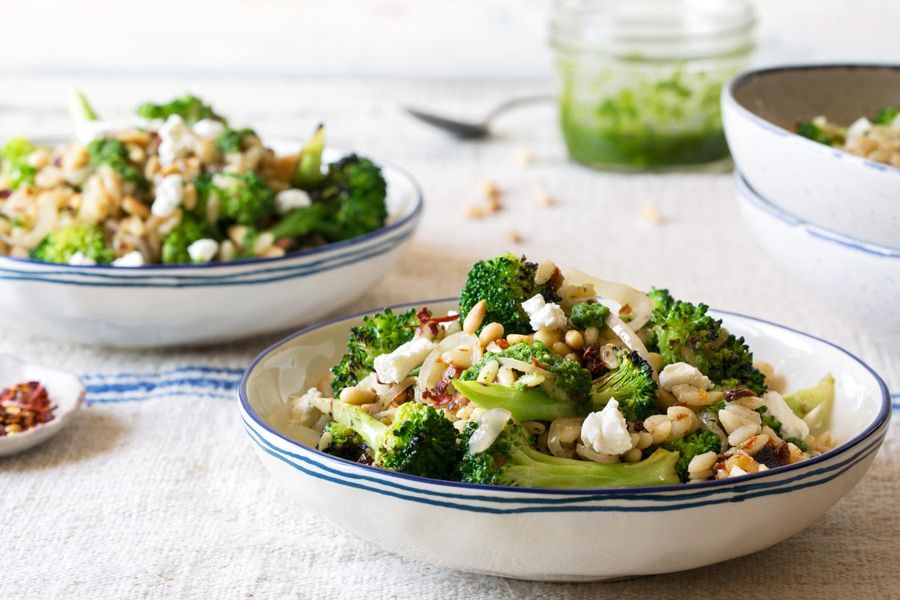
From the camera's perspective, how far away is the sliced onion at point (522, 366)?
5.29 feet

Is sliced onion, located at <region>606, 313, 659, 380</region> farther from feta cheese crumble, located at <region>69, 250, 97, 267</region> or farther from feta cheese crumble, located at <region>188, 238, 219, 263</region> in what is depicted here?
feta cheese crumble, located at <region>69, 250, 97, 267</region>

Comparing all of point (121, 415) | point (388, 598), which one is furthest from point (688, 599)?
point (121, 415)

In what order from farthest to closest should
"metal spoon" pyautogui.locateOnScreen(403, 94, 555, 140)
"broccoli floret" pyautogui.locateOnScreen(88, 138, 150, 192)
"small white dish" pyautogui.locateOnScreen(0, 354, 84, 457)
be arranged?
"metal spoon" pyautogui.locateOnScreen(403, 94, 555, 140)
"broccoli floret" pyautogui.locateOnScreen(88, 138, 150, 192)
"small white dish" pyautogui.locateOnScreen(0, 354, 84, 457)

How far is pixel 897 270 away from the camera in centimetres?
221

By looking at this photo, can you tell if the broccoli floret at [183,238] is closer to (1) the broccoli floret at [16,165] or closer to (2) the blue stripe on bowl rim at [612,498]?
(1) the broccoli floret at [16,165]

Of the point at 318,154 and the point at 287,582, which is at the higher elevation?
the point at 318,154

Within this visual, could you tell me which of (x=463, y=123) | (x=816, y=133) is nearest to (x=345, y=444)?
(x=816, y=133)

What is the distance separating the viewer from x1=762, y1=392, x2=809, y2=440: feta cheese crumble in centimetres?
174

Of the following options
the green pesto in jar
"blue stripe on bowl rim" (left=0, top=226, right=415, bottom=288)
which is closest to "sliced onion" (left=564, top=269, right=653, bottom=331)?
"blue stripe on bowl rim" (left=0, top=226, right=415, bottom=288)

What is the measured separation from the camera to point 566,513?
1.43m

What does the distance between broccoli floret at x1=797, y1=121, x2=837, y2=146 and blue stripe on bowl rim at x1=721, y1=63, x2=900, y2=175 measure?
7cm

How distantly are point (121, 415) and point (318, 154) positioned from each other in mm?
838

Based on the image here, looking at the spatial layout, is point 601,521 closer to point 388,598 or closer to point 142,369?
point 388,598

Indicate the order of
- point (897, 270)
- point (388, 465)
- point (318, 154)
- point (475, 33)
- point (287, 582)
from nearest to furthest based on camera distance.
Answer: point (388, 465)
point (287, 582)
point (897, 270)
point (318, 154)
point (475, 33)
